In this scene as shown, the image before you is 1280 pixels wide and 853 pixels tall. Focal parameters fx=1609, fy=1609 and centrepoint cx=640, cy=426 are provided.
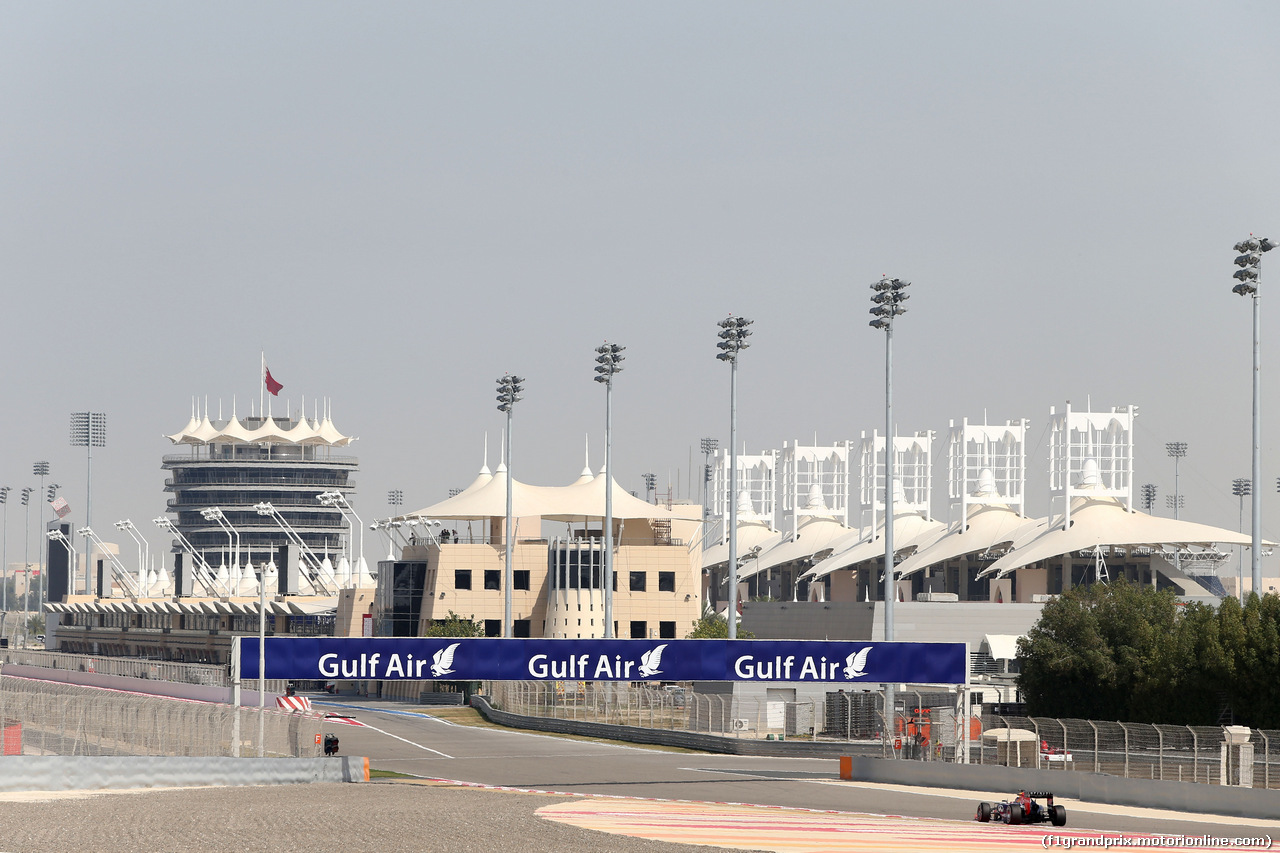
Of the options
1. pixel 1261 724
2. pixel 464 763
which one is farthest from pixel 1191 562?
pixel 464 763

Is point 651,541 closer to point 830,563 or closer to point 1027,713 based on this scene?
point 830,563

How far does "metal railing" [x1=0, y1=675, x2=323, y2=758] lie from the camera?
39.1 meters

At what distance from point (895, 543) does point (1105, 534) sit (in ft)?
106

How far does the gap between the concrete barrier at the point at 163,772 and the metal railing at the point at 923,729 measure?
15.9m

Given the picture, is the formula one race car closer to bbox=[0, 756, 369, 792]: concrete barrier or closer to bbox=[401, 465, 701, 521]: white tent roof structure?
bbox=[0, 756, 369, 792]: concrete barrier

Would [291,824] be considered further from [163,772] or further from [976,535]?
[976,535]

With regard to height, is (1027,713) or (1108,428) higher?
(1108,428)

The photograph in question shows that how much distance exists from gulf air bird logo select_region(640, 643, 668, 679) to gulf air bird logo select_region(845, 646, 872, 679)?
5.35m

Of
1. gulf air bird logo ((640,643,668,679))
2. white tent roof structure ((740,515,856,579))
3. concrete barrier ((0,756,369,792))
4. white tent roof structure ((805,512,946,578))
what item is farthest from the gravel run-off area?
white tent roof structure ((740,515,856,579))

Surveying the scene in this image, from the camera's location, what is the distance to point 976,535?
395 feet

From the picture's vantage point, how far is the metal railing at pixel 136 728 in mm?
39125

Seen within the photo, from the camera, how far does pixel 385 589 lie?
10631 cm

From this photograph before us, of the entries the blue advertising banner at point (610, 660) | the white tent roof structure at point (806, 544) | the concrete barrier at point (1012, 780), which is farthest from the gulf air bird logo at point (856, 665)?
the white tent roof structure at point (806, 544)

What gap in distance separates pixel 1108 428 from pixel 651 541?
1251 inches
